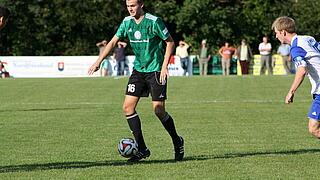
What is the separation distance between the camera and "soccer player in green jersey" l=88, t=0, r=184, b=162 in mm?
9789

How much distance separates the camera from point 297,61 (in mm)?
9102

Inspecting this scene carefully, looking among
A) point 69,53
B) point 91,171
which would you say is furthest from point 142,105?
point 69,53

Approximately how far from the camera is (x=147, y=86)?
10.0 metres

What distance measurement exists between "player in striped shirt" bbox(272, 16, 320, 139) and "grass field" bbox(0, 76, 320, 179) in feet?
2.01

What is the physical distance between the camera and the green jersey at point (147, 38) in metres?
9.80

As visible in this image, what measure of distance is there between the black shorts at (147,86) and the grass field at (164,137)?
0.79m

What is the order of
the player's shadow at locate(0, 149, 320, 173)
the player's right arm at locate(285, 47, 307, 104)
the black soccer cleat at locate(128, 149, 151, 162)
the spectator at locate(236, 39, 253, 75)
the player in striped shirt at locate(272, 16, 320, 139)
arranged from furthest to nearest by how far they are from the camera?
1. the spectator at locate(236, 39, 253, 75)
2. the black soccer cleat at locate(128, 149, 151, 162)
3. the player's shadow at locate(0, 149, 320, 173)
4. the player in striped shirt at locate(272, 16, 320, 139)
5. the player's right arm at locate(285, 47, 307, 104)

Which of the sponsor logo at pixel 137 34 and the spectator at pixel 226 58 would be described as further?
the spectator at pixel 226 58

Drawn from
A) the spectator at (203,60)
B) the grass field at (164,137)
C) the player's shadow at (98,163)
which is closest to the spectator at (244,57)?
the spectator at (203,60)

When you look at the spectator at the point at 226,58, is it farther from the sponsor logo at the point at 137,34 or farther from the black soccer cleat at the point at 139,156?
the sponsor logo at the point at 137,34

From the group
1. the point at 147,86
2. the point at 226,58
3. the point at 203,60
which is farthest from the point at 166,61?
the point at 203,60

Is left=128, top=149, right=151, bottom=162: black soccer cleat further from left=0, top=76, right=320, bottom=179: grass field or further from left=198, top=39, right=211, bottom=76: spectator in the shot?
left=198, top=39, right=211, bottom=76: spectator

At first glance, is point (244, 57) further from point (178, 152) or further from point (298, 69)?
point (298, 69)

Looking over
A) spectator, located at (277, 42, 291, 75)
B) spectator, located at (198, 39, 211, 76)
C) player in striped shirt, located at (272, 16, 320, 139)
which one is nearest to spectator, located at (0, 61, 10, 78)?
spectator, located at (198, 39, 211, 76)
